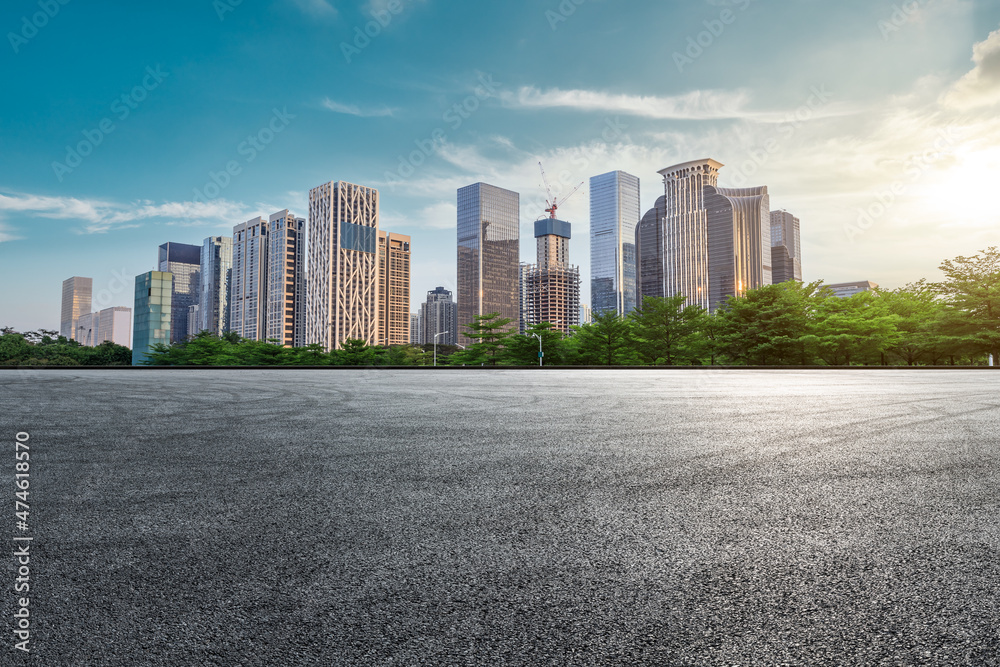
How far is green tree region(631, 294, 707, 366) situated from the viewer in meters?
48.6

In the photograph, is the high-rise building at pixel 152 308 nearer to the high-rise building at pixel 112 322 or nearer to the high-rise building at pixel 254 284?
the high-rise building at pixel 112 322

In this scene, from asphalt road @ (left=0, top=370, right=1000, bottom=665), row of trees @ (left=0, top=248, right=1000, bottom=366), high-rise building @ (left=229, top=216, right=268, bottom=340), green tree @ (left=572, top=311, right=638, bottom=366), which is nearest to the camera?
asphalt road @ (left=0, top=370, right=1000, bottom=665)

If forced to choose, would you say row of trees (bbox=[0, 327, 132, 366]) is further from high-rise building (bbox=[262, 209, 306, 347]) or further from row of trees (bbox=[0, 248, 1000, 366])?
high-rise building (bbox=[262, 209, 306, 347])

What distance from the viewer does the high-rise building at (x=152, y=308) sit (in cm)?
7619

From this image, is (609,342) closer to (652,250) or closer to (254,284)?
(652,250)

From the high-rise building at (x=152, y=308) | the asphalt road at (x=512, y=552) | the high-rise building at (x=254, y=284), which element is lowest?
the asphalt road at (x=512, y=552)

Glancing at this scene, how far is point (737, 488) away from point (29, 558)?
3.80 meters

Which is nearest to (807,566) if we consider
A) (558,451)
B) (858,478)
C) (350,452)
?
(858,478)

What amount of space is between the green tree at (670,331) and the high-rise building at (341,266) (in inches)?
5212

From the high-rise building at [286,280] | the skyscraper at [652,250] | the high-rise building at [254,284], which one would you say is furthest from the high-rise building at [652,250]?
the high-rise building at [254,284]

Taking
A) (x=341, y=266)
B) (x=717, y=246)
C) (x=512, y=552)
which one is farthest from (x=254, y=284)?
(x=512, y=552)

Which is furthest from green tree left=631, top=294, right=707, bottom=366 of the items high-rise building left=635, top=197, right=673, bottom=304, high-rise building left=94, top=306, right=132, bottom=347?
high-rise building left=635, top=197, right=673, bottom=304

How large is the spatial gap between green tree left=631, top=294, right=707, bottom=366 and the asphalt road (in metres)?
44.0

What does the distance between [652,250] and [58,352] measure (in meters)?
165
